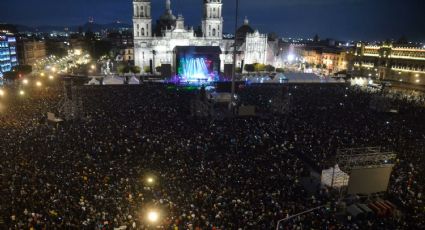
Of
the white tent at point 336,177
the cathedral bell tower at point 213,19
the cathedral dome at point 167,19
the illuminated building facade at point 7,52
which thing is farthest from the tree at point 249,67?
the white tent at point 336,177

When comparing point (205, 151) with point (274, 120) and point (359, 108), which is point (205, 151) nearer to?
point (274, 120)

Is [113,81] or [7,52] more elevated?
[7,52]

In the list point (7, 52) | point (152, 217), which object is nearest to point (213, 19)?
point (7, 52)

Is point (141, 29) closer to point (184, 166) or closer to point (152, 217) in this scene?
point (184, 166)

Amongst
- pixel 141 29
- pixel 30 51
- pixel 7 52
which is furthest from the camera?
pixel 30 51

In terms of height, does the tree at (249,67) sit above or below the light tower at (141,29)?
below

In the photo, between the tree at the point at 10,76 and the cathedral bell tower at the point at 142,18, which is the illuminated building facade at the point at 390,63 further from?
the tree at the point at 10,76

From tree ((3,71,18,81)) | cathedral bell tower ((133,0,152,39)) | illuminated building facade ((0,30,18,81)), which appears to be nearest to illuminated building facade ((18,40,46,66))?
illuminated building facade ((0,30,18,81))
